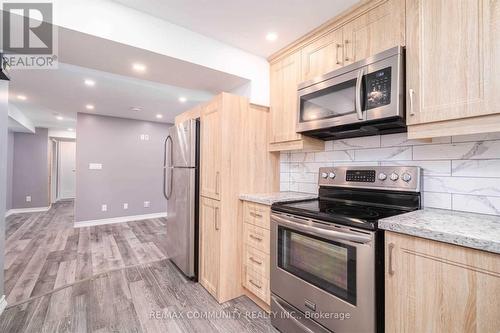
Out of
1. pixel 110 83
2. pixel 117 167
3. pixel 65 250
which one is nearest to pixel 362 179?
pixel 110 83

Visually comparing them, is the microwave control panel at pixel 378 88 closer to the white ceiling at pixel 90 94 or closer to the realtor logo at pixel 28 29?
the realtor logo at pixel 28 29

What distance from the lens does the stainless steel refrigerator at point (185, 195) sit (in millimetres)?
2463

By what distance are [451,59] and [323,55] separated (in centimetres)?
90

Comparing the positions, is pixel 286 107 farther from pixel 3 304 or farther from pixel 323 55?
pixel 3 304

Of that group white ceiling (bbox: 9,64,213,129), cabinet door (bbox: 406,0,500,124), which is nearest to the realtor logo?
white ceiling (bbox: 9,64,213,129)

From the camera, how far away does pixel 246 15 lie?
1.79 meters

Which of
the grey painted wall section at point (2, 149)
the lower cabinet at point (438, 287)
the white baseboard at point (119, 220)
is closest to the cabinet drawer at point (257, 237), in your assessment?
the lower cabinet at point (438, 287)

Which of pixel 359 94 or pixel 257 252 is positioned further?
pixel 257 252

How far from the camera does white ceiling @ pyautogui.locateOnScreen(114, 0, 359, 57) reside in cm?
166

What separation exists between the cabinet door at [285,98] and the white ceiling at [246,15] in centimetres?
24

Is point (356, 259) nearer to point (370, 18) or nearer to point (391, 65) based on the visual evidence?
point (391, 65)

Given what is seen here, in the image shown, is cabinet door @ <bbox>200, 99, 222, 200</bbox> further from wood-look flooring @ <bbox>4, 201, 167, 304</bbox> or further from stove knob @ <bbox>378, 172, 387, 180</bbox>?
wood-look flooring @ <bbox>4, 201, 167, 304</bbox>

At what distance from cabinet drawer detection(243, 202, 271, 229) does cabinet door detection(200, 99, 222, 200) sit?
303 millimetres

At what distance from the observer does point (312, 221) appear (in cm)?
147
